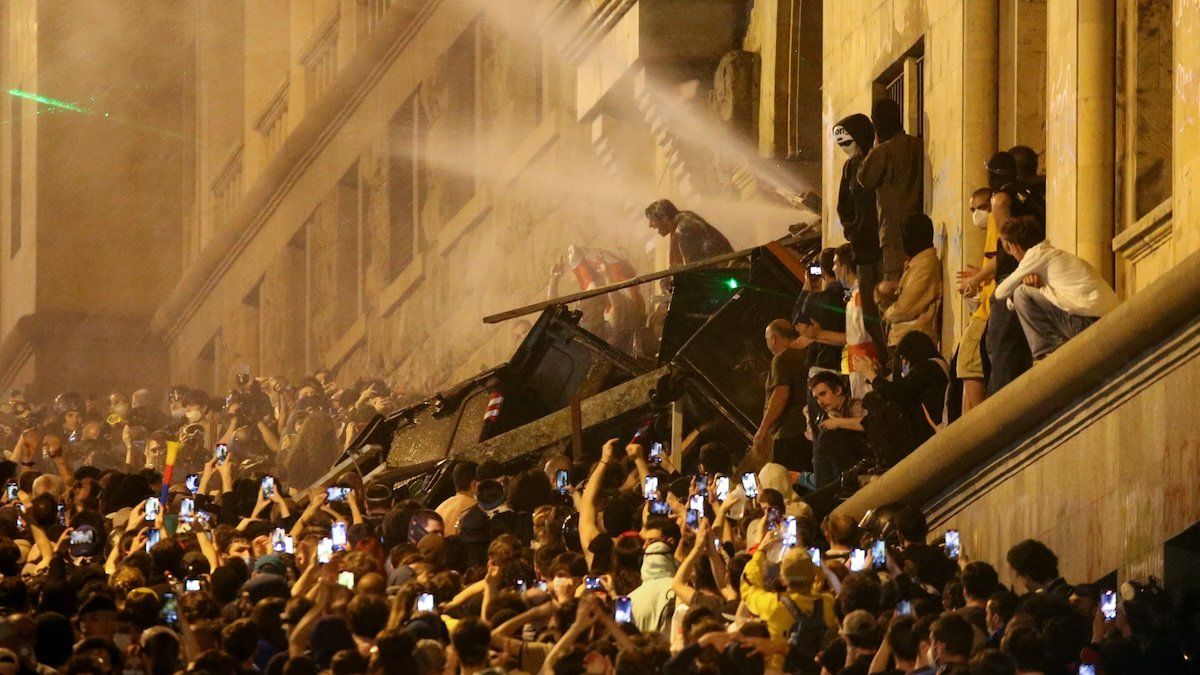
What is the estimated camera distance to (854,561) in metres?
13.3

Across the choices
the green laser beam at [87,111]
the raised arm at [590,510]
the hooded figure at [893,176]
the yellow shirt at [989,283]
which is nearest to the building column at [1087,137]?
the yellow shirt at [989,283]

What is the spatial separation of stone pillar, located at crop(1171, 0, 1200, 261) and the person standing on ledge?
878 centimetres

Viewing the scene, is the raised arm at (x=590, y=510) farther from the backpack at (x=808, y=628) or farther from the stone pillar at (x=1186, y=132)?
the stone pillar at (x=1186, y=132)

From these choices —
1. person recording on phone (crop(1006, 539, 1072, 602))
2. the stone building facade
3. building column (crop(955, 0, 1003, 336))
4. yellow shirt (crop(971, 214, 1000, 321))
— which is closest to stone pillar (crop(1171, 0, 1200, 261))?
yellow shirt (crop(971, 214, 1000, 321))

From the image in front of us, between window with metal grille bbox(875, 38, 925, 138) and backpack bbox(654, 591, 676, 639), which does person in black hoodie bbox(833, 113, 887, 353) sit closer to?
window with metal grille bbox(875, 38, 925, 138)

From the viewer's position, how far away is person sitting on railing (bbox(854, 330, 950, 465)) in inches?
661

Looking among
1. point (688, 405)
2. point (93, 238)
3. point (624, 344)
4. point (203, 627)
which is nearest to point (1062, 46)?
point (688, 405)

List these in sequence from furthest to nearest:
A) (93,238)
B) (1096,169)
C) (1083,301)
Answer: (93,238) → (1096,169) → (1083,301)

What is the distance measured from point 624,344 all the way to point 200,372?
79.2 feet

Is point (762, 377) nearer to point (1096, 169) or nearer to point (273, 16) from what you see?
point (1096, 169)

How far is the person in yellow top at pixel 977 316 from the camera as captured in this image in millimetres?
16422

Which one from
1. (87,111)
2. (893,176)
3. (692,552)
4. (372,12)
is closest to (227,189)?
(87,111)

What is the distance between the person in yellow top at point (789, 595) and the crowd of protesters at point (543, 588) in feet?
0.03

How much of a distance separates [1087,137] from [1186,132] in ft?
5.67
